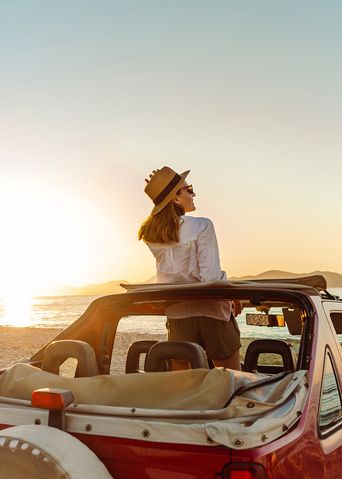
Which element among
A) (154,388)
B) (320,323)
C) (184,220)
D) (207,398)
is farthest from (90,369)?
(184,220)

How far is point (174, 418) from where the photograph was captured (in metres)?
2.43

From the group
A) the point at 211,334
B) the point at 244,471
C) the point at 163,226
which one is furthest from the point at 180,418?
the point at 163,226

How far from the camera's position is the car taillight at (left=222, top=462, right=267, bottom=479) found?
2168 millimetres

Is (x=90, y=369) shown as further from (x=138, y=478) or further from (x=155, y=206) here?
(x=155, y=206)

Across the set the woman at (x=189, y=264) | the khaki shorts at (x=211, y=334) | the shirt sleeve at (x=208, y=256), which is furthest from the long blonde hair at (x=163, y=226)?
the khaki shorts at (x=211, y=334)

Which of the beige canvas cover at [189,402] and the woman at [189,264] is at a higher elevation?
the woman at [189,264]

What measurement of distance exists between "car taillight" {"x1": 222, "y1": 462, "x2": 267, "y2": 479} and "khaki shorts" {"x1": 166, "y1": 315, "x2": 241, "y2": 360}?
7.45ft

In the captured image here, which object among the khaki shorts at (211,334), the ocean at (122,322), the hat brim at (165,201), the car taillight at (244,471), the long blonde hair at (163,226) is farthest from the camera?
the ocean at (122,322)

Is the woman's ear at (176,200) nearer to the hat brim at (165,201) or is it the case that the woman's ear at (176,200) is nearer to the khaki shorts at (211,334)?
the hat brim at (165,201)

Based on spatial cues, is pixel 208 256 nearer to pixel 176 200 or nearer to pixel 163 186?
pixel 176 200

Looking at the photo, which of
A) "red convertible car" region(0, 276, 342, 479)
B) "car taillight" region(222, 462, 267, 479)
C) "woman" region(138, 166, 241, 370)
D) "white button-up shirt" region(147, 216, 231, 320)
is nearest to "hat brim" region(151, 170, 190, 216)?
"woman" region(138, 166, 241, 370)

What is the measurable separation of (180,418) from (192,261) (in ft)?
7.66

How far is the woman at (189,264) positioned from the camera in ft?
14.7

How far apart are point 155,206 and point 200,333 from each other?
44.8 inches
